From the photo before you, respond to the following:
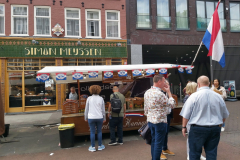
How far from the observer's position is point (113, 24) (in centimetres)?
1309

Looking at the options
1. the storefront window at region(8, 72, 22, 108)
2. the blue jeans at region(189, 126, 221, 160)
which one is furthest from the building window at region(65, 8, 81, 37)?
the blue jeans at region(189, 126, 221, 160)

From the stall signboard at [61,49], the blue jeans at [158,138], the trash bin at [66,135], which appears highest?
the stall signboard at [61,49]

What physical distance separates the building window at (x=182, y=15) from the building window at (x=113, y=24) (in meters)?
4.85

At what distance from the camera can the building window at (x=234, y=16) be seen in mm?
15148

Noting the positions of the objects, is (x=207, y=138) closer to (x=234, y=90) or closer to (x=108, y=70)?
Result: (x=108, y=70)

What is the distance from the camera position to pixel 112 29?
1308 cm

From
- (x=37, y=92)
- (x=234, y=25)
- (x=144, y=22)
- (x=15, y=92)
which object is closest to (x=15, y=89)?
(x=15, y=92)

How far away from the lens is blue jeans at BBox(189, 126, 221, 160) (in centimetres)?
263

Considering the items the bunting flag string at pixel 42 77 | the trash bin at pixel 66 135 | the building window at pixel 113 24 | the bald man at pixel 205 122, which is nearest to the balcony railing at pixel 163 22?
the building window at pixel 113 24

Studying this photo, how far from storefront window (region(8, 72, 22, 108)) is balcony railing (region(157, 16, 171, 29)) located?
10.7 metres

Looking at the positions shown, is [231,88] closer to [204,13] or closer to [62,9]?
[204,13]

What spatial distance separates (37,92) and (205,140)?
1150 cm

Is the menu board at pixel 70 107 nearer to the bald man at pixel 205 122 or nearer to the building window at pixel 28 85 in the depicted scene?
the bald man at pixel 205 122

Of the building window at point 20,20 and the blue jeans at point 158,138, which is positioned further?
the building window at point 20,20
